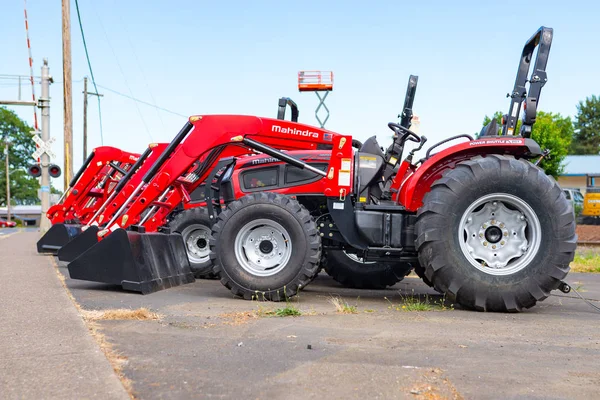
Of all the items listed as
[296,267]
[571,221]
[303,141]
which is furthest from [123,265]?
[571,221]

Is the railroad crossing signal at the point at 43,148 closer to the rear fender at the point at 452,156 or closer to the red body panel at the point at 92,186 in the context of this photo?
the red body panel at the point at 92,186

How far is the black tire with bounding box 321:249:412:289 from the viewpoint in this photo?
27.6 feet

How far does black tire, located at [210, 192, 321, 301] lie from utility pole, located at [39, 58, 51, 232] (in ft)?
60.6

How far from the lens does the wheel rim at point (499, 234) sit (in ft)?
20.6

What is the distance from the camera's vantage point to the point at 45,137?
24.3m

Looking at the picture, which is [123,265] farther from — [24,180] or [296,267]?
[24,180]

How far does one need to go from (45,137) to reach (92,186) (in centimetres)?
1101

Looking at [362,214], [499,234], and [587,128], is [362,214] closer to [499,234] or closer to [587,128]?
[499,234]

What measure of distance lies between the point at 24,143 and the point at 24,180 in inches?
184

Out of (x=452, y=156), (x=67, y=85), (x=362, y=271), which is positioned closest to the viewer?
(x=452, y=156)

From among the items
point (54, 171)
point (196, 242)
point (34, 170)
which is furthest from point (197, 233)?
point (54, 171)

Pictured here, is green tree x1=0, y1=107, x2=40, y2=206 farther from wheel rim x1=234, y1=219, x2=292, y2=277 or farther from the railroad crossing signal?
wheel rim x1=234, y1=219, x2=292, y2=277

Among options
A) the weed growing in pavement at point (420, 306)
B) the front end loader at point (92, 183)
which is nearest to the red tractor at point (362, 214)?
the weed growing in pavement at point (420, 306)

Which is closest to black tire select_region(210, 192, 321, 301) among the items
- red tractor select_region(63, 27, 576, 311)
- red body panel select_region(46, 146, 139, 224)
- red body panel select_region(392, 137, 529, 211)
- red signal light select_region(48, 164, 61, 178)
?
red tractor select_region(63, 27, 576, 311)
